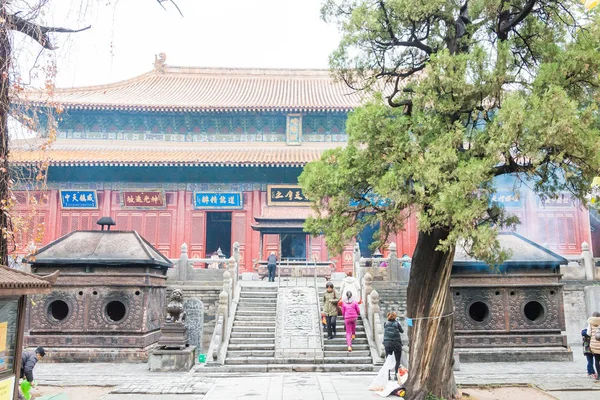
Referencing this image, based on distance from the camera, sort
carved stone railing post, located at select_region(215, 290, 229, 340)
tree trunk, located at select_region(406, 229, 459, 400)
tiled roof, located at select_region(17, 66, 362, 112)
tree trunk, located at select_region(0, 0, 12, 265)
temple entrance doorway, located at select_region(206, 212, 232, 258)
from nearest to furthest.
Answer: tree trunk, located at select_region(0, 0, 12, 265) < tree trunk, located at select_region(406, 229, 459, 400) < carved stone railing post, located at select_region(215, 290, 229, 340) < tiled roof, located at select_region(17, 66, 362, 112) < temple entrance doorway, located at select_region(206, 212, 232, 258)

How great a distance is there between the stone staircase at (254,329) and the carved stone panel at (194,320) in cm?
130

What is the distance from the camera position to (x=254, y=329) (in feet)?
40.0

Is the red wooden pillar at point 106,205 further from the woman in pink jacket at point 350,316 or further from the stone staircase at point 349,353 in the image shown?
the woman in pink jacket at point 350,316

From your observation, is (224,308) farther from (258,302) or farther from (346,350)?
(346,350)

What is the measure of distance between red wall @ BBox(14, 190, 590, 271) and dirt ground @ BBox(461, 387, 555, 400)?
1136 cm

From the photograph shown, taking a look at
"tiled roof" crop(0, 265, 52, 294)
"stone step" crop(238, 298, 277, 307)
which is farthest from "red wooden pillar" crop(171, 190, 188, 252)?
"tiled roof" crop(0, 265, 52, 294)

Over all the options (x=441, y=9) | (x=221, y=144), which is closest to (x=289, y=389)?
(x=441, y=9)

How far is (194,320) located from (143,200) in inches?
313

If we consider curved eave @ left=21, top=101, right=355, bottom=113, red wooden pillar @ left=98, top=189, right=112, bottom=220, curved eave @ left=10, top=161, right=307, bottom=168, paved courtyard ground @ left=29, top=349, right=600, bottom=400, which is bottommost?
paved courtyard ground @ left=29, top=349, right=600, bottom=400

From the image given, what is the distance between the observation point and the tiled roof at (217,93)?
20.7 metres

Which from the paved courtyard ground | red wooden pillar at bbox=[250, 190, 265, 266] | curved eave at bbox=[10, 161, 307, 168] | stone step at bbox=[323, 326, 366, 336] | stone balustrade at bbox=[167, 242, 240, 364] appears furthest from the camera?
red wooden pillar at bbox=[250, 190, 265, 266]

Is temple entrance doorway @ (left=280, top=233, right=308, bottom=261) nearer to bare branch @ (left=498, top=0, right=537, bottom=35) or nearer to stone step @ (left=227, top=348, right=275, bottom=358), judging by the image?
stone step @ (left=227, top=348, right=275, bottom=358)

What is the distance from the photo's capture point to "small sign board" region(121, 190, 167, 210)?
2036cm

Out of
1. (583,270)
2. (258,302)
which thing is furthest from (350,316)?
(583,270)
